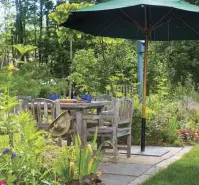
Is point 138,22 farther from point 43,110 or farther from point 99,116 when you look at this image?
point 43,110

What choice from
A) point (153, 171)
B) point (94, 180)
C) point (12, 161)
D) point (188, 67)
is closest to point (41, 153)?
point (12, 161)

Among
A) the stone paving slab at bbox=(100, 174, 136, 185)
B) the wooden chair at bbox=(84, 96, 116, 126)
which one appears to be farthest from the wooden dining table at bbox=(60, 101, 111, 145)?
the stone paving slab at bbox=(100, 174, 136, 185)

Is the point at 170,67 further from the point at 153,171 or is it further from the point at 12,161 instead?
the point at 12,161

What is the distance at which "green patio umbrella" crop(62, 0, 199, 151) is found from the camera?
560 centimetres

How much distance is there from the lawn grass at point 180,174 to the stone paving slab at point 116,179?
21cm

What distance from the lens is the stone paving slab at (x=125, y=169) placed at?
14.3 feet

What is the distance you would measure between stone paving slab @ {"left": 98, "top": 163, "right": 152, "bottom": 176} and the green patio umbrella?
2.88 ft

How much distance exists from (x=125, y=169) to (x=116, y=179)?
0.49 m

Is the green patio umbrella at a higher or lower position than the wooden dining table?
higher

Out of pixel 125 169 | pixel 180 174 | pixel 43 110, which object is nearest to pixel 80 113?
pixel 43 110

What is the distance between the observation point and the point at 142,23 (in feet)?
19.7

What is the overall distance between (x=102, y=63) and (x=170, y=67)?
17.0 ft

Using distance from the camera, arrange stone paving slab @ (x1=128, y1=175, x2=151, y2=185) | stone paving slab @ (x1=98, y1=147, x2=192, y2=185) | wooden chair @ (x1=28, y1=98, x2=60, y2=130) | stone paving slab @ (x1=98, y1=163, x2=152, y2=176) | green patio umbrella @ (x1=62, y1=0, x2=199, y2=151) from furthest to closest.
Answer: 1. green patio umbrella @ (x1=62, y1=0, x2=199, y2=151)
2. wooden chair @ (x1=28, y1=98, x2=60, y2=130)
3. stone paving slab @ (x1=98, y1=163, x2=152, y2=176)
4. stone paving slab @ (x1=98, y1=147, x2=192, y2=185)
5. stone paving slab @ (x1=128, y1=175, x2=151, y2=185)

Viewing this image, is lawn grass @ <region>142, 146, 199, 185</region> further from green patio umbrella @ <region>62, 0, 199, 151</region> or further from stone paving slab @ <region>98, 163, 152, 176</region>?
green patio umbrella @ <region>62, 0, 199, 151</region>
